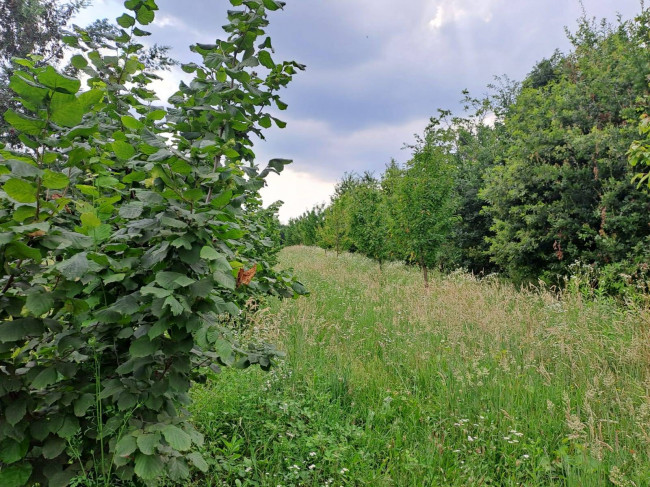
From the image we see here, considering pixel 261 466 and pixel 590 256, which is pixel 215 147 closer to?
pixel 261 466

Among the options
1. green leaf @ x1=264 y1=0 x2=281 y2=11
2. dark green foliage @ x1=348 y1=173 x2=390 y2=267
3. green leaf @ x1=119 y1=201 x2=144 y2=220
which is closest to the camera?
green leaf @ x1=119 y1=201 x2=144 y2=220

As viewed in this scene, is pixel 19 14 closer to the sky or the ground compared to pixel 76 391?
closer to the sky

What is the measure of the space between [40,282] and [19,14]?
22.1m

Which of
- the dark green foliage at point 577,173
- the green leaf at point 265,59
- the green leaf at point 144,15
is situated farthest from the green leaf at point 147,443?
the dark green foliage at point 577,173

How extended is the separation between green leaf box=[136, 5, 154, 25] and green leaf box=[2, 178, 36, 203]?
1345 mm

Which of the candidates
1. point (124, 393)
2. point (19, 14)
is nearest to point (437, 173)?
point (124, 393)

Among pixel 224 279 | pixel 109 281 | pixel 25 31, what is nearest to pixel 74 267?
pixel 109 281

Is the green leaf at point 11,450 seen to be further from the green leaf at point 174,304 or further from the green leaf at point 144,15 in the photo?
the green leaf at point 144,15

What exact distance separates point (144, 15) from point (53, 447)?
2273 mm

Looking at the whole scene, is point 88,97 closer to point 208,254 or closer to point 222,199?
point 222,199

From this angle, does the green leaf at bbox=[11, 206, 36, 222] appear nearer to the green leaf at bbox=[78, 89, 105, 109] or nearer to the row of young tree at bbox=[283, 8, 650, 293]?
the green leaf at bbox=[78, 89, 105, 109]

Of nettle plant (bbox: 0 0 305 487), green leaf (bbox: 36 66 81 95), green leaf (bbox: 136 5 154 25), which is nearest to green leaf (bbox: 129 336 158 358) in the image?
nettle plant (bbox: 0 0 305 487)

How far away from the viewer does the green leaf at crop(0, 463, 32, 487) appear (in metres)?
1.39

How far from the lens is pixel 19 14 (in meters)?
15.9
